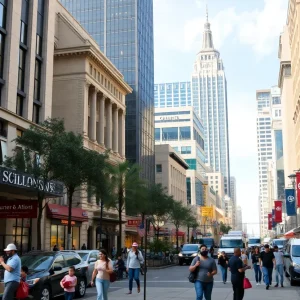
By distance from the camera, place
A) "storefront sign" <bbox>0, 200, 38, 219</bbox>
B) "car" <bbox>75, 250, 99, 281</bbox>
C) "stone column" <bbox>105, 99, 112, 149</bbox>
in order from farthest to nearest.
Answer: "stone column" <bbox>105, 99, 112, 149</bbox> < "storefront sign" <bbox>0, 200, 38, 219</bbox> < "car" <bbox>75, 250, 99, 281</bbox>

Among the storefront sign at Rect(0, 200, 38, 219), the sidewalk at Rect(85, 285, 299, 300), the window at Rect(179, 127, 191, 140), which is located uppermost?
the window at Rect(179, 127, 191, 140)

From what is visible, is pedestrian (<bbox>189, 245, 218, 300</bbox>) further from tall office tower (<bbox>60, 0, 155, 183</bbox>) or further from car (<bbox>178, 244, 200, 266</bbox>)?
tall office tower (<bbox>60, 0, 155, 183</bbox>)

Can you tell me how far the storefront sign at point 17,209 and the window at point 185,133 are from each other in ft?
369

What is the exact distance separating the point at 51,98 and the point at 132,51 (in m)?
38.2

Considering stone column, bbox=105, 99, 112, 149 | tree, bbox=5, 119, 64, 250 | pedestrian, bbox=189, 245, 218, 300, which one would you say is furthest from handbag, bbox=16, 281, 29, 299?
stone column, bbox=105, 99, 112, 149

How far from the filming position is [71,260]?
17.0 m

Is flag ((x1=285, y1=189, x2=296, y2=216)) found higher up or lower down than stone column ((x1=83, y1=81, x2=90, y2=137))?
lower down

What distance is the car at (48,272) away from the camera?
45.9 feet

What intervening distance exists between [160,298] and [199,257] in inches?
211

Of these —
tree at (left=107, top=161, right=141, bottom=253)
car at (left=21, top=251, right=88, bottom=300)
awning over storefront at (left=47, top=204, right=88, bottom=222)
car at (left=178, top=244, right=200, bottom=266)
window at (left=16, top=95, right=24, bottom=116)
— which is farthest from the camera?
tree at (left=107, top=161, right=141, bottom=253)

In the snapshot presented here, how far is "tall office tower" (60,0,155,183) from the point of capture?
246 ft

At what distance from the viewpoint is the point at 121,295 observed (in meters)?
17.7

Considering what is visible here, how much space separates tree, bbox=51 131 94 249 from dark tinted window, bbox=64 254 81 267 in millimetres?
9906

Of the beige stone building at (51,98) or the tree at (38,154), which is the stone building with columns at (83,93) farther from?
the tree at (38,154)
